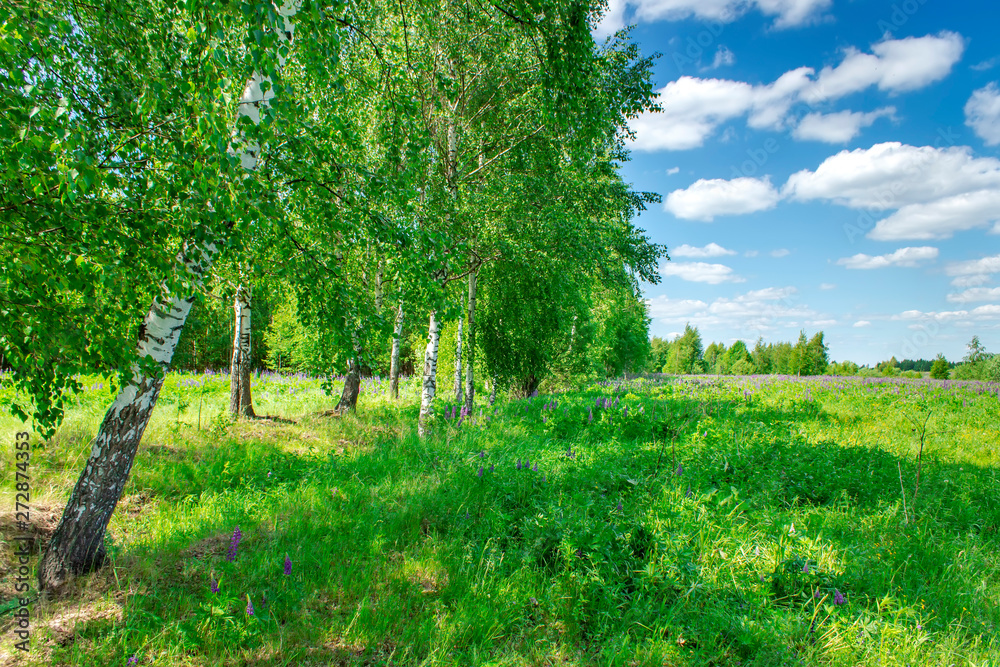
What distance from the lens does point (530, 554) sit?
373cm

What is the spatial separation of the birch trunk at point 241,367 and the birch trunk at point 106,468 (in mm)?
4863

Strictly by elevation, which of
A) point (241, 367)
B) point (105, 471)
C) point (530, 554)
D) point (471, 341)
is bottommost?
point (530, 554)

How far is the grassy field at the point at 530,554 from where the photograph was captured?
112 inches

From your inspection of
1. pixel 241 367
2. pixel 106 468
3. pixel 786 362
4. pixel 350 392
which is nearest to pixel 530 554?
pixel 106 468

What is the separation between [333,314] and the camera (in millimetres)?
3672

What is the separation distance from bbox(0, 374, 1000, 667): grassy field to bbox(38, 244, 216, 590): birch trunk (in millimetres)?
203

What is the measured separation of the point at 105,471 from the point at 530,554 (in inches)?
137

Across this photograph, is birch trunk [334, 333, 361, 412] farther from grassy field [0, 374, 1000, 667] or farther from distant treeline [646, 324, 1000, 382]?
distant treeline [646, 324, 1000, 382]

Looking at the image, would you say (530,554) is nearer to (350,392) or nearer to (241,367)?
(350,392)

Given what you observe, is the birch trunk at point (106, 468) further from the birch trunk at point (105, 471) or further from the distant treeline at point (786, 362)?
the distant treeline at point (786, 362)

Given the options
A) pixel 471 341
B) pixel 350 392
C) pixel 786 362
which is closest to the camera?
pixel 471 341

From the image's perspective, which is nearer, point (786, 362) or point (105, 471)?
point (105, 471)

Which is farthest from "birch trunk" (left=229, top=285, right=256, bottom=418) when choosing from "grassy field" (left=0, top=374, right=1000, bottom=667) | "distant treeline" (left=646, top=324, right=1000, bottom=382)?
"distant treeline" (left=646, top=324, right=1000, bottom=382)

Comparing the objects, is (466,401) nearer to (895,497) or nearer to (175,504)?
(175,504)
